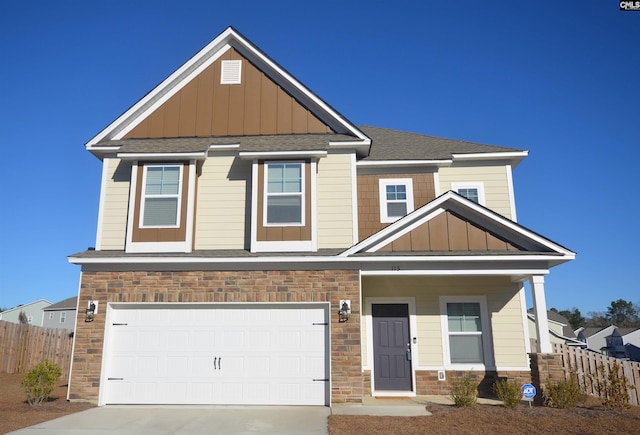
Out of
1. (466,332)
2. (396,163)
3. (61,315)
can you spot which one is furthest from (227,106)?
(61,315)

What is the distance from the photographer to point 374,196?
1324cm

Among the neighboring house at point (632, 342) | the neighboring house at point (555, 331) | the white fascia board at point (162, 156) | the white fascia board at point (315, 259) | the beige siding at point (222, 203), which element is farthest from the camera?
the neighboring house at point (632, 342)


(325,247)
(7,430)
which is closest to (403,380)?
(325,247)

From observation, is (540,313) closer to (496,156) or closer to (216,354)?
(496,156)

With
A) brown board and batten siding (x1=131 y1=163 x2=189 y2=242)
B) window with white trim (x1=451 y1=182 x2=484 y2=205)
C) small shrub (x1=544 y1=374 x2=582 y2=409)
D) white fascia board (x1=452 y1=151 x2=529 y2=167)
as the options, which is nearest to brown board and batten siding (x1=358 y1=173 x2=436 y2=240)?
window with white trim (x1=451 y1=182 x2=484 y2=205)

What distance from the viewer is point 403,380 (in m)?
12.0

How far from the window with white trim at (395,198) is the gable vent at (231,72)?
4.97 m

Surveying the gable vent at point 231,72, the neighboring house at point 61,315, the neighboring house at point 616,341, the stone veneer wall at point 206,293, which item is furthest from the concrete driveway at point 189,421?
the neighboring house at point 616,341

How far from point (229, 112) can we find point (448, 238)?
6663 millimetres

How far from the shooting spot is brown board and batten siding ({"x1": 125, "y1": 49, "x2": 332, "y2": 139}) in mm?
12609

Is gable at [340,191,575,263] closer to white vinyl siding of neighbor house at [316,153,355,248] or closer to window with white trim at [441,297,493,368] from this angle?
white vinyl siding of neighbor house at [316,153,355,248]

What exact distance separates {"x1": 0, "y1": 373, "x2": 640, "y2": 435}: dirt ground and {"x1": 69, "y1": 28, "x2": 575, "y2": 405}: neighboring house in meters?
1.27

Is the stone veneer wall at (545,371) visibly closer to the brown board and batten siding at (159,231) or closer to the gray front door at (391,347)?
the gray front door at (391,347)

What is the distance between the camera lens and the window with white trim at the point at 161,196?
11438 millimetres
